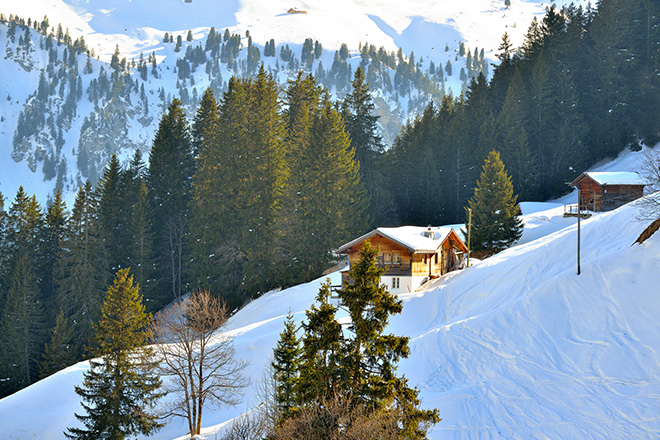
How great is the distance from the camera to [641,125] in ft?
194

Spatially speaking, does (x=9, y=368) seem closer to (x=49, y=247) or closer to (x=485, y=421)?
(x=49, y=247)

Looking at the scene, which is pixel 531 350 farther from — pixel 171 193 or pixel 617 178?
pixel 171 193

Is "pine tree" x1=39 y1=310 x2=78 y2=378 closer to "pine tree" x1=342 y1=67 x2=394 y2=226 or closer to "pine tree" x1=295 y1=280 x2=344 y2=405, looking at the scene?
"pine tree" x1=342 y1=67 x2=394 y2=226

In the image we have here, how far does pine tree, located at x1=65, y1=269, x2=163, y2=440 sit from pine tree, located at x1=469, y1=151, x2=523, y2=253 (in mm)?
29039

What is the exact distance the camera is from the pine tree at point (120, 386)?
81.9 feet

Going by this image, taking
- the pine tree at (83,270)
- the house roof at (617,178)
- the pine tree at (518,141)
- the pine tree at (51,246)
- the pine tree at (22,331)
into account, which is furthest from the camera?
the pine tree at (518,141)

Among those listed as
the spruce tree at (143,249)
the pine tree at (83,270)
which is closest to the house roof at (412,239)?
the spruce tree at (143,249)

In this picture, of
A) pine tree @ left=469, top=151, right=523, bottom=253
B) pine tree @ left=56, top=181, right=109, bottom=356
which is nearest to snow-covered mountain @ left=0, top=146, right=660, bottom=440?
pine tree @ left=469, top=151, right=523, bottom=253

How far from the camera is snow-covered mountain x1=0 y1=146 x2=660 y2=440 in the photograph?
56.7 ft

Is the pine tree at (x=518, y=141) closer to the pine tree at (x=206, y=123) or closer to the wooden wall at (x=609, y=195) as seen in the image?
the wooden wall at (x=609, y=195)

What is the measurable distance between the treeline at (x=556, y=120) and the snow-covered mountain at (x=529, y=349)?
27.9 m

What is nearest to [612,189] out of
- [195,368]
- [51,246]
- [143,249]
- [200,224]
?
[200,224]

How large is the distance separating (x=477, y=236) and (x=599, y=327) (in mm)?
23448

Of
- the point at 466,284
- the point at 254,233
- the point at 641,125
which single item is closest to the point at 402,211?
the point at 254,233
